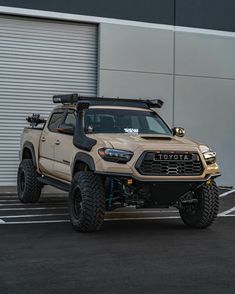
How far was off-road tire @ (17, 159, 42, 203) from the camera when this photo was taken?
11656 millimetres

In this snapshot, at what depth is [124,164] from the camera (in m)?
8.48

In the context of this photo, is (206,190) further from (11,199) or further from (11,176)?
(11,176)

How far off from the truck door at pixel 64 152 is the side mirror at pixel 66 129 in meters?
0.07

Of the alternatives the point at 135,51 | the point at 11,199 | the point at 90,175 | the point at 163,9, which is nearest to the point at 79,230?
the point at 90,175

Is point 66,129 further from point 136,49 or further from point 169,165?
point 136,49

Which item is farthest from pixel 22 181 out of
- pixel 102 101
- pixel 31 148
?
pixel 102 101

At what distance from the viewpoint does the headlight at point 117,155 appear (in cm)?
852

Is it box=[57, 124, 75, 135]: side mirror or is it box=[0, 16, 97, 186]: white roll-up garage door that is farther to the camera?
box=[0, 16, 97, 186]: white roll-up garage door

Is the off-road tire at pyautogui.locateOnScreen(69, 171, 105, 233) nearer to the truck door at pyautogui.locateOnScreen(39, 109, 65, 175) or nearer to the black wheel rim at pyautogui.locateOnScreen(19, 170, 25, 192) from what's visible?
the truck door at pyautogui.locateOnScreen(39, 109, 65, 175)

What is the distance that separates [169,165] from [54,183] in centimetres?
278

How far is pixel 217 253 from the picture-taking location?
755 cm

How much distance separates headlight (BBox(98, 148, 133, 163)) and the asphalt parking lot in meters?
1.15

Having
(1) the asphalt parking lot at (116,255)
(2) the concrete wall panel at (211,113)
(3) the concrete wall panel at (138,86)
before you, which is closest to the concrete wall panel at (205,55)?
(2) the concrete wall panel at (211,113)

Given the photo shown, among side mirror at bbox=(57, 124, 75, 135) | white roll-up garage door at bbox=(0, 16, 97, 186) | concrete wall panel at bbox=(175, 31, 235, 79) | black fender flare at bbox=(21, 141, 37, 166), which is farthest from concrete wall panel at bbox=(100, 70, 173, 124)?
side mirror at bbox=(57, 124, 75, 135)
